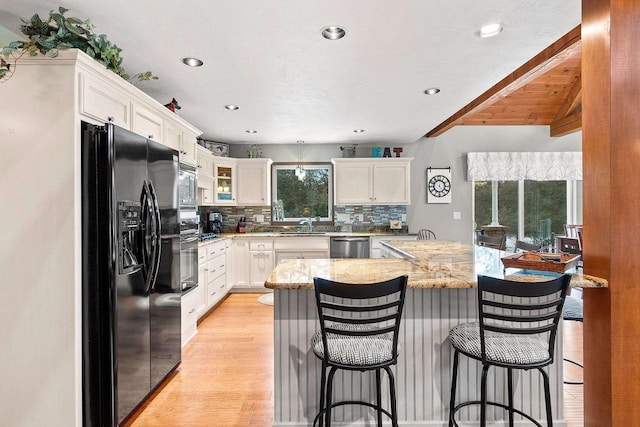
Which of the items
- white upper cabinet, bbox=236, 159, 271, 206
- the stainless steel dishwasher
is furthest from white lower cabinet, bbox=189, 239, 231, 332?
the stainless steel dishwasher

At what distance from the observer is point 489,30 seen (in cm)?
222

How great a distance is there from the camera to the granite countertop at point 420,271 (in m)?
1.74

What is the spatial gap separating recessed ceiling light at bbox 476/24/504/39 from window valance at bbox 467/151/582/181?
3.66 metres

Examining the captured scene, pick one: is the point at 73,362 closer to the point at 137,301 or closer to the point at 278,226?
the point at 137,301

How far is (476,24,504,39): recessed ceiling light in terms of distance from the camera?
2178 millimetres

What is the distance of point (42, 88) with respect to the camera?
71.1 inches

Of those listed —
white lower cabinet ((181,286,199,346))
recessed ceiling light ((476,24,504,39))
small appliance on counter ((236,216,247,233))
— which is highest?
recessed ceiling light ((476,24,504,39))

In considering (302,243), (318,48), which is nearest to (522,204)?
(302,243)

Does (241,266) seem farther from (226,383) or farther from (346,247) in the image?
(226,383)

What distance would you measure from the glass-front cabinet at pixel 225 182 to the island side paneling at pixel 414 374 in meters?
3.69

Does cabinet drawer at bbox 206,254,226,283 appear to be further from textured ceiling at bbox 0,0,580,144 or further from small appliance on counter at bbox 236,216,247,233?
textured ceiling at bbox 0,0,580,144

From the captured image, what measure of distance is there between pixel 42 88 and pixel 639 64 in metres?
2.98

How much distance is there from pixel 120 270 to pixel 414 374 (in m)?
1.79

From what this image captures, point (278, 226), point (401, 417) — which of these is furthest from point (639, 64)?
point (278, 226)
